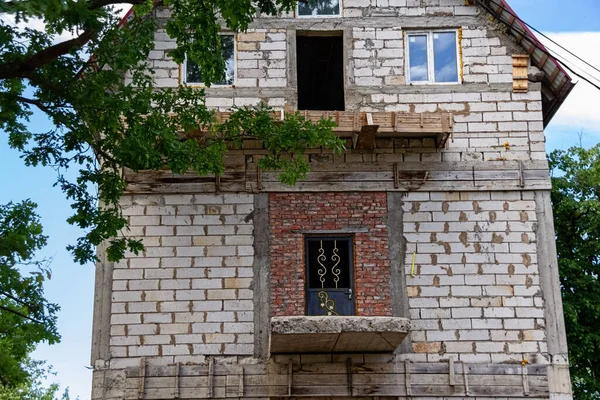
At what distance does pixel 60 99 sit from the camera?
13.3m

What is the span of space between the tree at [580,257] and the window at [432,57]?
7.42 m

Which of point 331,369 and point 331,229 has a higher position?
point 331,229

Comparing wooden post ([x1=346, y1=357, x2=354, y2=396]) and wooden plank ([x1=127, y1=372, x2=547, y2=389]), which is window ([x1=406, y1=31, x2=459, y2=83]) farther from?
wooden plank ([x1=127, y1=372, x2=547, y2=389])

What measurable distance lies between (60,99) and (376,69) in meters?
6.50

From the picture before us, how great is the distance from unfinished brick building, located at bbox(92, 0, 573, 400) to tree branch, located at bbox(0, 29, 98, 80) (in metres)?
3.94

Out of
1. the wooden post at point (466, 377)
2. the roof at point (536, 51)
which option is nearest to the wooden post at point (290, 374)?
the wooden post at point (466, 377)

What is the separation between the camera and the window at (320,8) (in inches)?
696

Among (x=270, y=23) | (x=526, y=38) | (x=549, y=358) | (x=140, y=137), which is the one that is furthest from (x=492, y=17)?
(x=140, y=137)

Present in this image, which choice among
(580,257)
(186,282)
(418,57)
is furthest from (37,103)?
(580,257)

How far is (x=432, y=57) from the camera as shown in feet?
57.2

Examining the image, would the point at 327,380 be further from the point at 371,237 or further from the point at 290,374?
the point at 371,237

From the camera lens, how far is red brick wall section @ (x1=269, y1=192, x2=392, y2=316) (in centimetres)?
1587

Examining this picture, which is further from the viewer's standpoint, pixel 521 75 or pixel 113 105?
pixel 521 75

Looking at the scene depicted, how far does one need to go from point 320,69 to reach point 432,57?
460 centimetres
